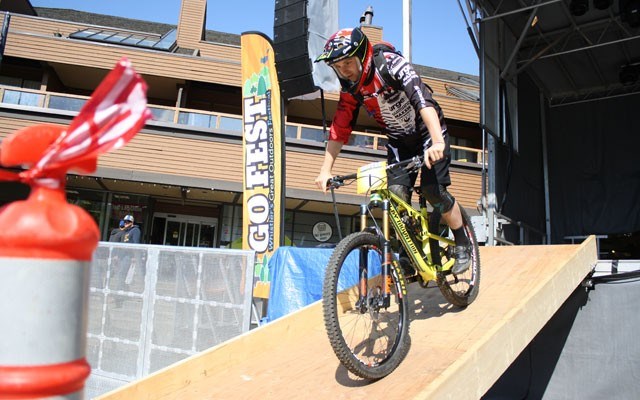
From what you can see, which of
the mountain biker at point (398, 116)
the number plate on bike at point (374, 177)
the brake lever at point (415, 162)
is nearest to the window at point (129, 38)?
the mountain biker at point (398, 116)

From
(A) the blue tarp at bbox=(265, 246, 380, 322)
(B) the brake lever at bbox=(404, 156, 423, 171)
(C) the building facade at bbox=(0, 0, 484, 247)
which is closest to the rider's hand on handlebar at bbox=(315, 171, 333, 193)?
(B) the brake lever at bbox=(404, 156, 423, 171)

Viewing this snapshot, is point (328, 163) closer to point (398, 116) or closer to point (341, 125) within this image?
point (341, 125)

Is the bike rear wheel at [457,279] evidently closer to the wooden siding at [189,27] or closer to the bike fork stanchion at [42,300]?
the bike fork stanchion at [42,300]

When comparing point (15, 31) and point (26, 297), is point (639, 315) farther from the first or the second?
point (15, 31)

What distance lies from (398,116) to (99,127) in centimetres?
295

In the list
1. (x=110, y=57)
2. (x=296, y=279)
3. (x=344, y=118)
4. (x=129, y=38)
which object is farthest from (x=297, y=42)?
(x=129, y=38)

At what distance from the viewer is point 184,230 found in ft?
61.6

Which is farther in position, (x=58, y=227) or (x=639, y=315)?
(x=639, y=315)

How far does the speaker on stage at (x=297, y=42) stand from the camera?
633 cm

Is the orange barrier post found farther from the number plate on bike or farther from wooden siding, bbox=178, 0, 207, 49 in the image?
wooden siding, bbox=178, 0, 207, 49

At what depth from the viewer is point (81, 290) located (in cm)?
83

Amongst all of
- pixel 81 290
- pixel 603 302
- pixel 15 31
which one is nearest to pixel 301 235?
pixel 15 31

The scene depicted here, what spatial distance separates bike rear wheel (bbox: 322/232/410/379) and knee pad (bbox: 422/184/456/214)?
0.77 meters

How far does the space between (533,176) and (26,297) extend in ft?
43.1
